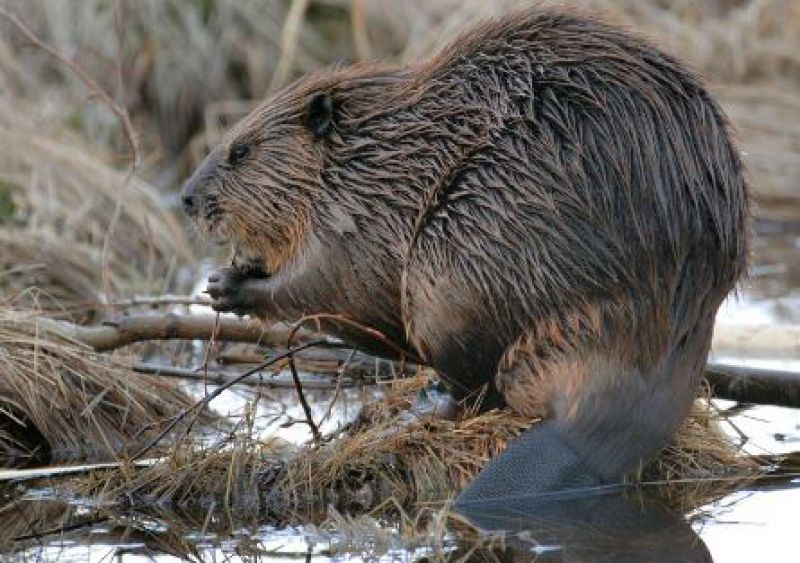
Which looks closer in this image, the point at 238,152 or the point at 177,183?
the point at 238,152

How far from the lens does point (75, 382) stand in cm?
518

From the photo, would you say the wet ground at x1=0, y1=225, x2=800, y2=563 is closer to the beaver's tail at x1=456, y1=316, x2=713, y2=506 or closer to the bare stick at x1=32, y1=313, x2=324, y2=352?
the beaver's tail at x1=456, y1=316, x2=713, y2=506

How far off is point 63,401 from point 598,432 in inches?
66.4

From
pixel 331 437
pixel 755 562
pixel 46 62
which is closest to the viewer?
pixel 755 562

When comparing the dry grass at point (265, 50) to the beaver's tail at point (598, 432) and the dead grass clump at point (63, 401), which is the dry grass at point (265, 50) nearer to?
the dead grass clump at point (63, 401)

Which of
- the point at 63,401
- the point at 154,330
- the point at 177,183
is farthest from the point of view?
the point at 177,183

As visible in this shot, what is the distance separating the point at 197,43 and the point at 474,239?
245 inches

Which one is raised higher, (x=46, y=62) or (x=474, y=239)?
(x=474, y=239)

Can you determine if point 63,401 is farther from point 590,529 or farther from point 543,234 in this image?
point 590,529

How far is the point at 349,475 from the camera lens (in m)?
4.47

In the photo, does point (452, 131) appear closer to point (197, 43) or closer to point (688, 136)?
point (688, 136)

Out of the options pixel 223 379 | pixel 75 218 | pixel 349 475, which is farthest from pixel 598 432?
pixel 75 218

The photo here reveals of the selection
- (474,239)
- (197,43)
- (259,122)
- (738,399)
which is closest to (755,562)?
(474,239)

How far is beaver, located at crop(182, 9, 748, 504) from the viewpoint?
423cm
